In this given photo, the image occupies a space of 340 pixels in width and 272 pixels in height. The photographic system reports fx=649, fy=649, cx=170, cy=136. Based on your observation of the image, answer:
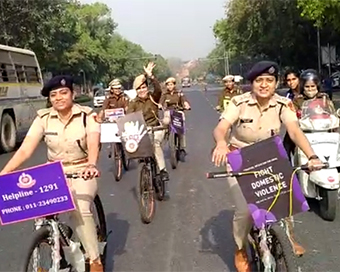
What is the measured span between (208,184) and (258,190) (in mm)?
5669

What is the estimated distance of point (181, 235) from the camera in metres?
6.85

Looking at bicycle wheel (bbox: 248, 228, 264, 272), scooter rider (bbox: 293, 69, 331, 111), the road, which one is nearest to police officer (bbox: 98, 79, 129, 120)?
the road

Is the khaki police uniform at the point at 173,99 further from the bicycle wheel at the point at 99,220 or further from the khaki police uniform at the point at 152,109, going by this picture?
the bicycle wheel at the point at 99,220

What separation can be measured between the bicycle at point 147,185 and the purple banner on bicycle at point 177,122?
3314 millimetres

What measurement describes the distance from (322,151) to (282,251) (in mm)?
3210

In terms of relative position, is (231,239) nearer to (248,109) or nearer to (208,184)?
(248,109)

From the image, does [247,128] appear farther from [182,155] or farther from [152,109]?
[182,155]

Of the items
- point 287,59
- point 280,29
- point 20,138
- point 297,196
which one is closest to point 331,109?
point 297,196

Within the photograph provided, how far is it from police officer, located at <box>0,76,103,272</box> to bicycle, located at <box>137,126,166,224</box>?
254 cm

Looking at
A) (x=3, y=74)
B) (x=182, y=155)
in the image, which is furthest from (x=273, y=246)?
(x=3, y=74)

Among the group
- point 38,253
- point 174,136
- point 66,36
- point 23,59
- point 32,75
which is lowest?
point 174,136

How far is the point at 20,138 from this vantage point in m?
19.3

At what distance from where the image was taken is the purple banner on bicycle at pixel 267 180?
425 centimetres

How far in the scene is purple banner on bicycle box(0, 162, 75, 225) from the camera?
4.22 m
